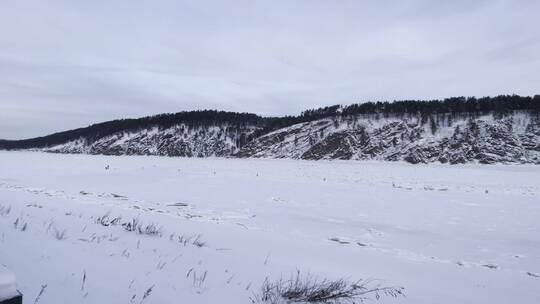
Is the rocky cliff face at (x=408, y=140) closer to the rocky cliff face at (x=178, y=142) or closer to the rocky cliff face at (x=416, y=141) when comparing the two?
the rocky cliff face at (x=416, y=141)

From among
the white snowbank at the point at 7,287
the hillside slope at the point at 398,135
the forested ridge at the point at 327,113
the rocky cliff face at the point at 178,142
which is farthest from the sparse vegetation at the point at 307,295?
the rocky cliff face at the point at 178,142

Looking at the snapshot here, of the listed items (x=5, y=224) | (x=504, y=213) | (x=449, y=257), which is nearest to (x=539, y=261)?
(x=449, y=257)

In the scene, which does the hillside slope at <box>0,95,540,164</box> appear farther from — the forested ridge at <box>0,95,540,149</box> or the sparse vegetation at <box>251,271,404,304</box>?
the sparse vegetation at <box>251,271,404,304</box>

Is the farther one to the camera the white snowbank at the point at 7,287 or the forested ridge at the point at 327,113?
the forested ridge at the point at 327,113

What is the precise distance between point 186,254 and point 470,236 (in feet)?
26.3

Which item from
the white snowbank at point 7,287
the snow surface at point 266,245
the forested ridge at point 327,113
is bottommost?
the snow surface at point 266,245

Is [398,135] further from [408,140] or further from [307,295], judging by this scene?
[307,295]

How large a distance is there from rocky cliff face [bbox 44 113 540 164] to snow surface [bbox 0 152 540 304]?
64.5 m

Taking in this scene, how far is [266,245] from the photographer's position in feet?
27.5

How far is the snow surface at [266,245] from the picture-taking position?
13.2 ft

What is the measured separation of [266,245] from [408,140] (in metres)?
87.1

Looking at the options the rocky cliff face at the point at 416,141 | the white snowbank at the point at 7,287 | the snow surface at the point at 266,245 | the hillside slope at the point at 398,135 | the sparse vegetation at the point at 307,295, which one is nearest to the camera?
the white snowbank at the point at 7,287

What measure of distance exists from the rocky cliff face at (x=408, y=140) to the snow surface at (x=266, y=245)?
6453cm

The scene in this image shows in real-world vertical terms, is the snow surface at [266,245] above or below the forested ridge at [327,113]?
below
